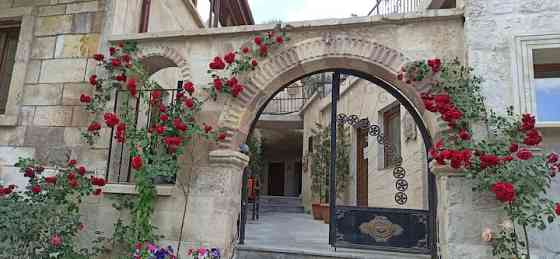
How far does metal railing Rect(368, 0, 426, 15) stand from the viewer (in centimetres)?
640

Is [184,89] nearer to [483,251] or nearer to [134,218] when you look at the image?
[134,218]

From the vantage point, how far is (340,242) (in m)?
4.04

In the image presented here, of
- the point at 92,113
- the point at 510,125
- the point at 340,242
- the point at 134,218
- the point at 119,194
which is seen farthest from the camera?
the point at 340,242

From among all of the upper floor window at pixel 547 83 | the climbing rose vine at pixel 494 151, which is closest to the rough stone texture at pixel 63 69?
the climbing rose vine at pixel 494 151

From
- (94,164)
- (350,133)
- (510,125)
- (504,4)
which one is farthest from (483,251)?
(350,133)

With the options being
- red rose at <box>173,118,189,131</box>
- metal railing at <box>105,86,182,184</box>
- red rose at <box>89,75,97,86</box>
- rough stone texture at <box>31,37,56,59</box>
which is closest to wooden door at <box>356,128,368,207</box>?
metal railing at <box>105,86,182,184</box>

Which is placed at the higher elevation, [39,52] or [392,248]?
[39,52]

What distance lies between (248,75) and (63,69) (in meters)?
2.04

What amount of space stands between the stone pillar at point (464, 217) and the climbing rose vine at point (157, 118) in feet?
5.98

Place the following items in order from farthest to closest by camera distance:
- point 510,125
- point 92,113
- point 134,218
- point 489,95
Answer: point 92,113, point 134,218, point 489,95, point 510,125

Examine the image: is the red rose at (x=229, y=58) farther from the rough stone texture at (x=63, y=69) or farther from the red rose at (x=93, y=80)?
the rough stone texture at (x=63, y=69)

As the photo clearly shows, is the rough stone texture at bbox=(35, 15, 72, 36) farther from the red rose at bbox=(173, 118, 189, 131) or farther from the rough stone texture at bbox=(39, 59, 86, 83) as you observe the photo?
the red rose at bbox=(173, 118, 189, 131)

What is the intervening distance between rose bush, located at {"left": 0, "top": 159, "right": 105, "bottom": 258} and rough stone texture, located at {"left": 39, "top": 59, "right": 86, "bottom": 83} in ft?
3.26

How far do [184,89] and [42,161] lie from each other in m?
1.73
